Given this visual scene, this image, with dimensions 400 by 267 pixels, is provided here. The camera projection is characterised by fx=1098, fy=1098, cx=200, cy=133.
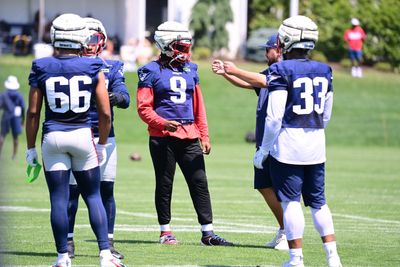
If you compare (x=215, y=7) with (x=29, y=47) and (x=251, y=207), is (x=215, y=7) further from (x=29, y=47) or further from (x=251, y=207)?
(x=251, y=207)

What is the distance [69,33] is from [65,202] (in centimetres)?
133

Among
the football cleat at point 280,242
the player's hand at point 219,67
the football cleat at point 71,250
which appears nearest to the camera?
the player's hand at point 219,67

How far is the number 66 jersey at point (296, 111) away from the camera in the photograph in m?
8.55

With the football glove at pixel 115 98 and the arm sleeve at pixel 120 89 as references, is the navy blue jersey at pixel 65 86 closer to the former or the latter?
the football glove at pixel 115 98

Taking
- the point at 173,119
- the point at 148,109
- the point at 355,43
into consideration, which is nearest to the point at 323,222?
the point at 173,119

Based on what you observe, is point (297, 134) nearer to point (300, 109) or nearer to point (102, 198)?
point (300, 109)

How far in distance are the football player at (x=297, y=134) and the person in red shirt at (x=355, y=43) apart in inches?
1246

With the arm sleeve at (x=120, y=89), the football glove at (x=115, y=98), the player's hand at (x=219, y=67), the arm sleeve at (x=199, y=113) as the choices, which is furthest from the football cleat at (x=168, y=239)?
the player's hand at (x=219, y=67)

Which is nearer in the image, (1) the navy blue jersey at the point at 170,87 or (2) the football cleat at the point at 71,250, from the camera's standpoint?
(2) the football cleat at the point at 71,250

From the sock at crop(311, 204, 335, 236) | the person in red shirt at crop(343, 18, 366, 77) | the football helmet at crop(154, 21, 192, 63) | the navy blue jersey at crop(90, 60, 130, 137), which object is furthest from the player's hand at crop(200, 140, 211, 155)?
the person in red shirt at crop(343, 18, 366, 77)

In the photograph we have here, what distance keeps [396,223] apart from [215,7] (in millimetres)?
30729

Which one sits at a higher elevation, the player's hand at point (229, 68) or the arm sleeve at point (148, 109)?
the player's hand at point (229, 68)

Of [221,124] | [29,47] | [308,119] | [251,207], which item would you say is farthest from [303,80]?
[29,47]

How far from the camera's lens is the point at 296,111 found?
8617 millimetres
